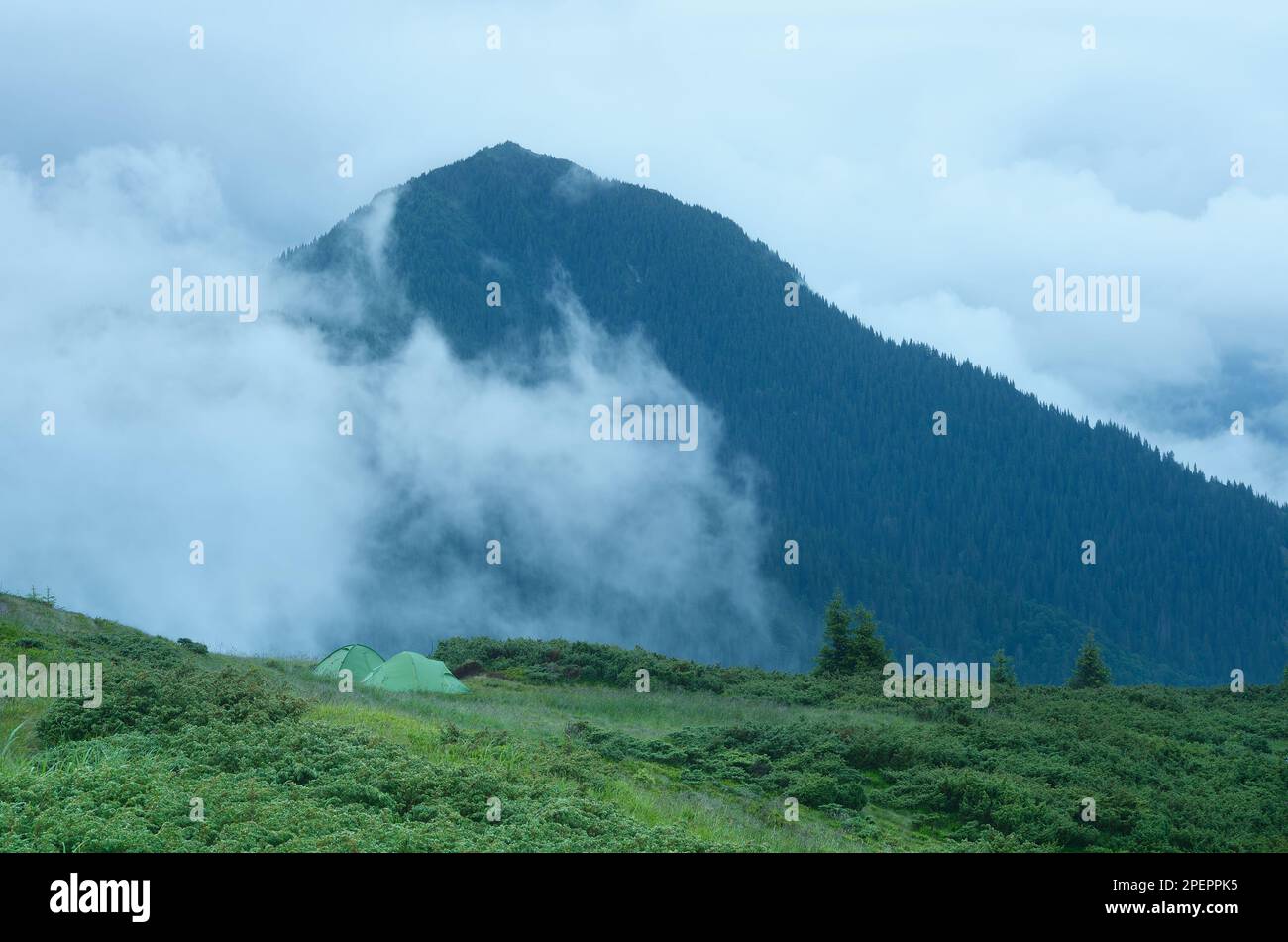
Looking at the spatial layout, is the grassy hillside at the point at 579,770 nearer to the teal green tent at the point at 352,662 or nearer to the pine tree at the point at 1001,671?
the teal green tent at the point at 352,662

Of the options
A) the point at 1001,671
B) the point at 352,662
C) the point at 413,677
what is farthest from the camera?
the point at 1001,671

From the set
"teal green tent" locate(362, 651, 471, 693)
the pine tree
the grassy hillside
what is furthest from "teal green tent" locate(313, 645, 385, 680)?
the pine tree

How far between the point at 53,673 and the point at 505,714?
10371 mm

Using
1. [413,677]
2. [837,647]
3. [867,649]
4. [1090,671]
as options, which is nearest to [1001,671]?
[1090,671]

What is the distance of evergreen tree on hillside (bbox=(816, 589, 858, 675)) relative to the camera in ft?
148

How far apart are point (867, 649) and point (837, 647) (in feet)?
3.95

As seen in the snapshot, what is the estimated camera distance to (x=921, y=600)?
187125mm

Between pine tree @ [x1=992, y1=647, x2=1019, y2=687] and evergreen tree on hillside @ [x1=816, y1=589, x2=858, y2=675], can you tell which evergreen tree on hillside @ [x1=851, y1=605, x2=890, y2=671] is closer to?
evergreen tree on hillside @ [x1=816, y1=589, x2=858, y2=675]

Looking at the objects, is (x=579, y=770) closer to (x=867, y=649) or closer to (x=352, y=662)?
(x=352, y=662)

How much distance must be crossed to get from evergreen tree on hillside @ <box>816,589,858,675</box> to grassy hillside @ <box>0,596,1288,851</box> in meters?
10.9

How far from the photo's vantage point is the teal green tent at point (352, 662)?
37.3m

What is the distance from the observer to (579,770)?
60.6ft
